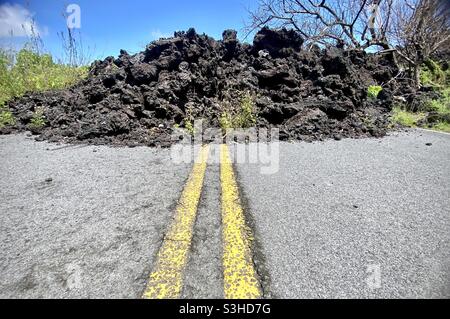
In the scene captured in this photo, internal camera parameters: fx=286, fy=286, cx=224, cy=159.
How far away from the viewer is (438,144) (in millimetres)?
3834

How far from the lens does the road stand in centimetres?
120

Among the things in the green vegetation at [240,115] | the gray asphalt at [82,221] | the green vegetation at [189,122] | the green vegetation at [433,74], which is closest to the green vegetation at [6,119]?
the gray asphalt at [82,221]

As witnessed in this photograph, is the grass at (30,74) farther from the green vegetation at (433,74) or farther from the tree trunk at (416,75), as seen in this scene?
the green vegetation at (433,74)

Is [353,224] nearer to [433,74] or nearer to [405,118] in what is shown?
[405,118]

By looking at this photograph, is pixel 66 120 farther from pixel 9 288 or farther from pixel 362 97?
pixel 362 97

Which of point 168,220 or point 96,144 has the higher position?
point 96,144

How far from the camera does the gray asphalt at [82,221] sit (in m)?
1.20

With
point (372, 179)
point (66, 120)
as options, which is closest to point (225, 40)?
point (66, 120)

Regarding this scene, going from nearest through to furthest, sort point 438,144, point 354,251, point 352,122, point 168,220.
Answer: point 354,251
point 168,220
point 438,144
point 352,122

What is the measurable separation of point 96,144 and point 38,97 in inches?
101

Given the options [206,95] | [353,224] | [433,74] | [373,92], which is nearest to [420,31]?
[433,74]

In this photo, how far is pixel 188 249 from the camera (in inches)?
55.5

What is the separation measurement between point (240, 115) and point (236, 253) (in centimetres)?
342
